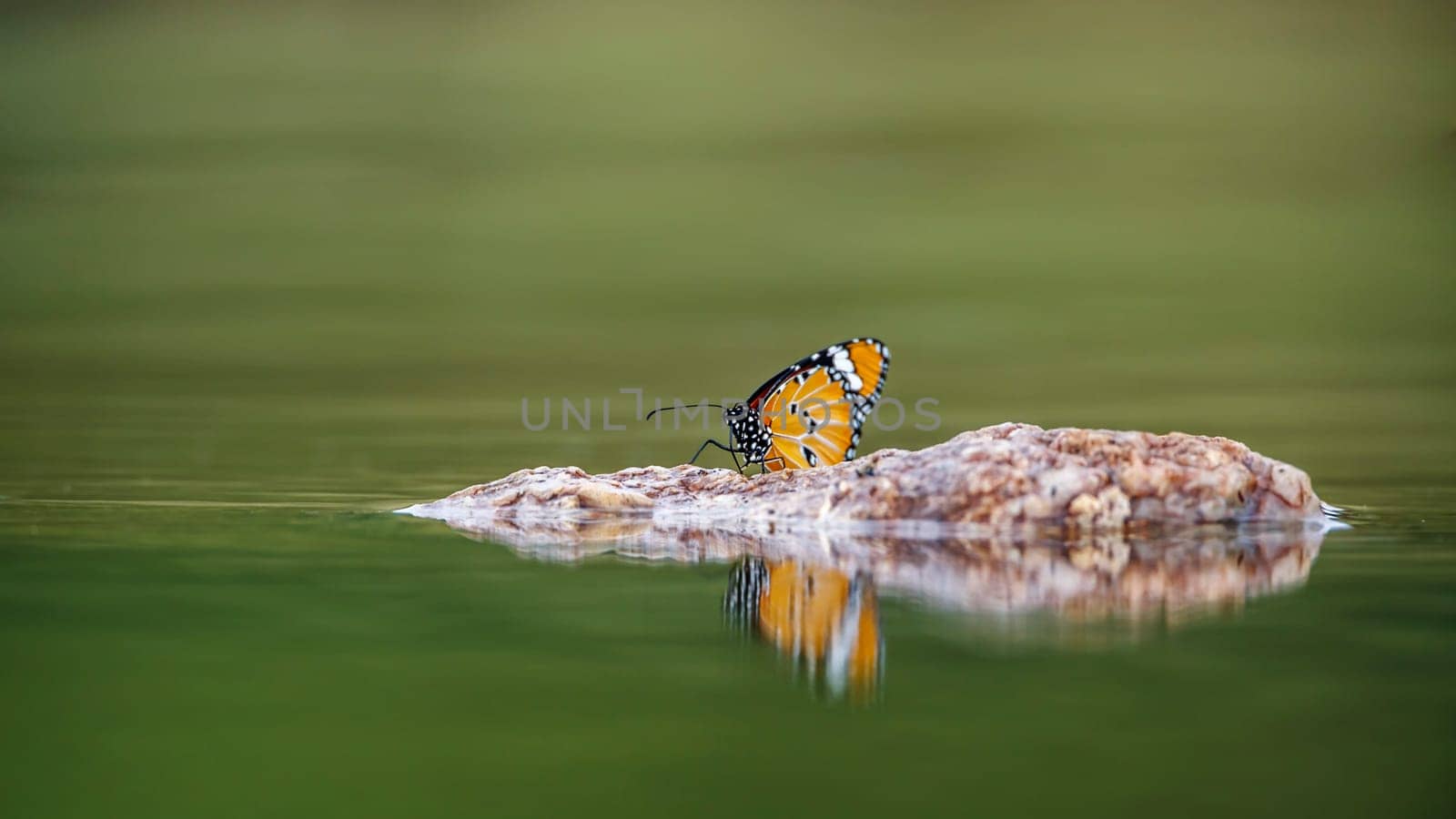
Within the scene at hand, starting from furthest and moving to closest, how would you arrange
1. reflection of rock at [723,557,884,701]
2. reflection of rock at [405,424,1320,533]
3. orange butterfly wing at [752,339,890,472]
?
orange butterfly wing at [752,339,890,472] < reflection of rock at [405,424,1320,533] < reflection of rock at [723,557,884,701]

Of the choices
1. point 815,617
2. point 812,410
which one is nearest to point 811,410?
point 812,410

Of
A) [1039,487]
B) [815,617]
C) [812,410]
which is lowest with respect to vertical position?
[815,617]

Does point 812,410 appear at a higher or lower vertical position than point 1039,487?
higher

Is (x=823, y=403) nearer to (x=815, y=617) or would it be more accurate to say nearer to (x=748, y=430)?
(x=748, y=430)

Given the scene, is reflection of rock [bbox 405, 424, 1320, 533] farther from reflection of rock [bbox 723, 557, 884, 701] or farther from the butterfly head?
reflection of rock [bbox 723, 557, 884, 701]

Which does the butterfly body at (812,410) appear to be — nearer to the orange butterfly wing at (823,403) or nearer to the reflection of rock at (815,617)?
the orange butterfly wing at (823,403)

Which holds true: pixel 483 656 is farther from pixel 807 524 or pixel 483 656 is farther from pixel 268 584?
pixel 807 524

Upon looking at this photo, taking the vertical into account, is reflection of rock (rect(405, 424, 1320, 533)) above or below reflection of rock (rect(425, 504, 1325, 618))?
above

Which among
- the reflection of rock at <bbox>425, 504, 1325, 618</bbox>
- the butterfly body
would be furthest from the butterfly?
the reflection of rock at <bbox>425, 504, 1325, 618</bbox>

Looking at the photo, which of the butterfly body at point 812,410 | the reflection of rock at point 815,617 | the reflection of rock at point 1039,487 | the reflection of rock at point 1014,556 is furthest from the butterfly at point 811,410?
the reflection of rock at point 815,617
